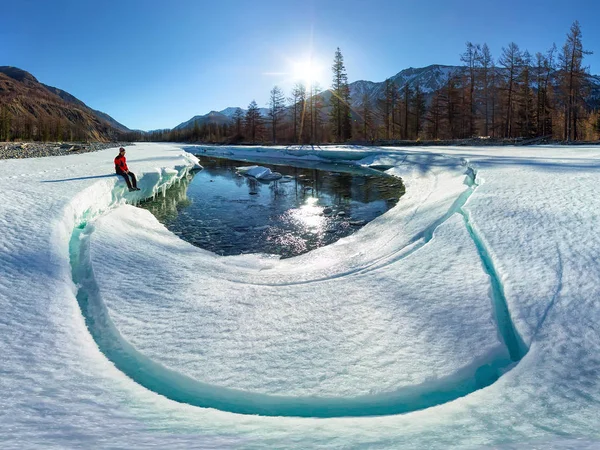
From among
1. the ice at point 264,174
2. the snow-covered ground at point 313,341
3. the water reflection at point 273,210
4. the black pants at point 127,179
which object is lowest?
the snow-covered ground at point 313,341

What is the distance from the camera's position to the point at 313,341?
11.1ft

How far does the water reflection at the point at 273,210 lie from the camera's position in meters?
8.42

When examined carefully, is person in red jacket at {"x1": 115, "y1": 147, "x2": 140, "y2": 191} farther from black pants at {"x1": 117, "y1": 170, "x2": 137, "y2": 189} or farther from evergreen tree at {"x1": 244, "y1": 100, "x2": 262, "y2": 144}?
evergreen tree at {"x1": 244, "y1": 100, "x2": 262, "y2": 144}

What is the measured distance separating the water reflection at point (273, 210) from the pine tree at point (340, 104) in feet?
100

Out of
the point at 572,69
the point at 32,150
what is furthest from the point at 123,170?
the point at 572,69

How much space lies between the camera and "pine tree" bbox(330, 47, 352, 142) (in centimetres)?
4750

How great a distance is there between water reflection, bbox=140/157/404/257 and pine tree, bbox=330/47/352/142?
3054cm

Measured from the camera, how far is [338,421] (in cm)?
235

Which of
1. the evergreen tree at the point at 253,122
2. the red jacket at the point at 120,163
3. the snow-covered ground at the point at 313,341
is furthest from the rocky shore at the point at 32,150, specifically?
the evergreen tree at the point at 253,122

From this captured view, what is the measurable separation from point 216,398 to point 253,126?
5910 centimetres

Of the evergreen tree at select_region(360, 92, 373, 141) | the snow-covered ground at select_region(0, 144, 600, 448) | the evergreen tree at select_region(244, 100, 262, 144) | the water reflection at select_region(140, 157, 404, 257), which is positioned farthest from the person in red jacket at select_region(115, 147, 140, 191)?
the evergreen tree at select_region(244, 100, 262, 144)

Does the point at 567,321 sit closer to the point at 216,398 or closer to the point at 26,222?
the point at 216,398

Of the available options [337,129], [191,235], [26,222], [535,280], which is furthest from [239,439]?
[337,129]

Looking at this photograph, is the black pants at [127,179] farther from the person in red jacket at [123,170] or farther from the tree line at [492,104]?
the tree line at [492,104]
